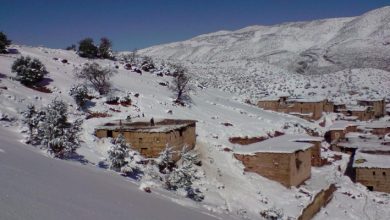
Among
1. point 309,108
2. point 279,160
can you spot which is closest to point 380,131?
point 309,108

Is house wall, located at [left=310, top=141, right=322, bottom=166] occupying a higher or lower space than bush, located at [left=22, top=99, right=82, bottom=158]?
lower

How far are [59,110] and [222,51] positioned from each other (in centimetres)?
12845

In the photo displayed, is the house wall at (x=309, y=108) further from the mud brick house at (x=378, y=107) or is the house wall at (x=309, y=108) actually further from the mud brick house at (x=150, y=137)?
the mud brick house at (x=150, y=137)

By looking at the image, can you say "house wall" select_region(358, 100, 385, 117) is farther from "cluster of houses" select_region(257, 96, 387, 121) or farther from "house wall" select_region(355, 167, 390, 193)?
"house wall" select_region(355, 167, 390, 193)

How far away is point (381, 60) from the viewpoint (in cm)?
9312

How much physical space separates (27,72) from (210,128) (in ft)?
41.6

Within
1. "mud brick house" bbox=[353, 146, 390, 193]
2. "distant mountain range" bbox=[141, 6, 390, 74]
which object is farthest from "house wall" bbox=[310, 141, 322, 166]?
"distant mountain range" bbox=[141, 6, 390, 74]

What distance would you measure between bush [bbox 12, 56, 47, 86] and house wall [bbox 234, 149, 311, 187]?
14.5m

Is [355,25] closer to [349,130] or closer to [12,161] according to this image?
[349,130]

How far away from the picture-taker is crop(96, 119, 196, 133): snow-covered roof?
2122cm

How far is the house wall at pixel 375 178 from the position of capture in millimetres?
25891

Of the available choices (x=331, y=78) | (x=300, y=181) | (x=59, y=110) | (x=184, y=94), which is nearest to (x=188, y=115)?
(x=184, y=94)

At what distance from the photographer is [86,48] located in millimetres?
45875

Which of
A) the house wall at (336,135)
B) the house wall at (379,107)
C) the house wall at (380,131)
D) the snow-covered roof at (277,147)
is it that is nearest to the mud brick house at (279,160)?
the snow-covered roof at (277,147)
